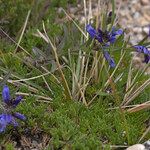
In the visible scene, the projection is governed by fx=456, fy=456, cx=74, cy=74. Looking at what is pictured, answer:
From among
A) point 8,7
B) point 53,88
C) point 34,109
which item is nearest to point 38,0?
point 8,7

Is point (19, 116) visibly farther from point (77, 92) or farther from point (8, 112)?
point (77, 92)

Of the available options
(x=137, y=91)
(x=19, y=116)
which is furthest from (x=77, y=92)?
(x=19, y=116)

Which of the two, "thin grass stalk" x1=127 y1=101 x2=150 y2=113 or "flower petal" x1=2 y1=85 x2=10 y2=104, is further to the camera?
"thin grass stalk" x1=127 y1=101 x2=150 y2=113

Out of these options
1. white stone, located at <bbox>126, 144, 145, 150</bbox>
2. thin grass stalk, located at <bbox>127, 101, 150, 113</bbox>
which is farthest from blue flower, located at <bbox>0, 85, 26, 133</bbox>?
thin grass stalk, located at <bbox>127, 101, 150, 113</bbox>

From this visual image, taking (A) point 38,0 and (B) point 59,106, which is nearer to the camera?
(B) point 59,106

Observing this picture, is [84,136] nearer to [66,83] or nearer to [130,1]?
[66,83]

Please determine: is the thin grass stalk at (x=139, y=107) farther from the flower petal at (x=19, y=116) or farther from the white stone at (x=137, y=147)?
the flower petal at (x=19, y=116)

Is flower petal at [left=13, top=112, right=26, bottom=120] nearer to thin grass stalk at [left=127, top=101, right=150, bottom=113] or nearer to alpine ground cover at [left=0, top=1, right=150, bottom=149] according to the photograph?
alpine ground cover at [left=0, top=1, right=150, bottom=149]

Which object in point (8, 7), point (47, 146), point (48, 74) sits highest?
point (8, 7)

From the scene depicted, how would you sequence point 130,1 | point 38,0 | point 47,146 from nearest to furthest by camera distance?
1. point 47,146
2. point 38,0
3. point 130,1
